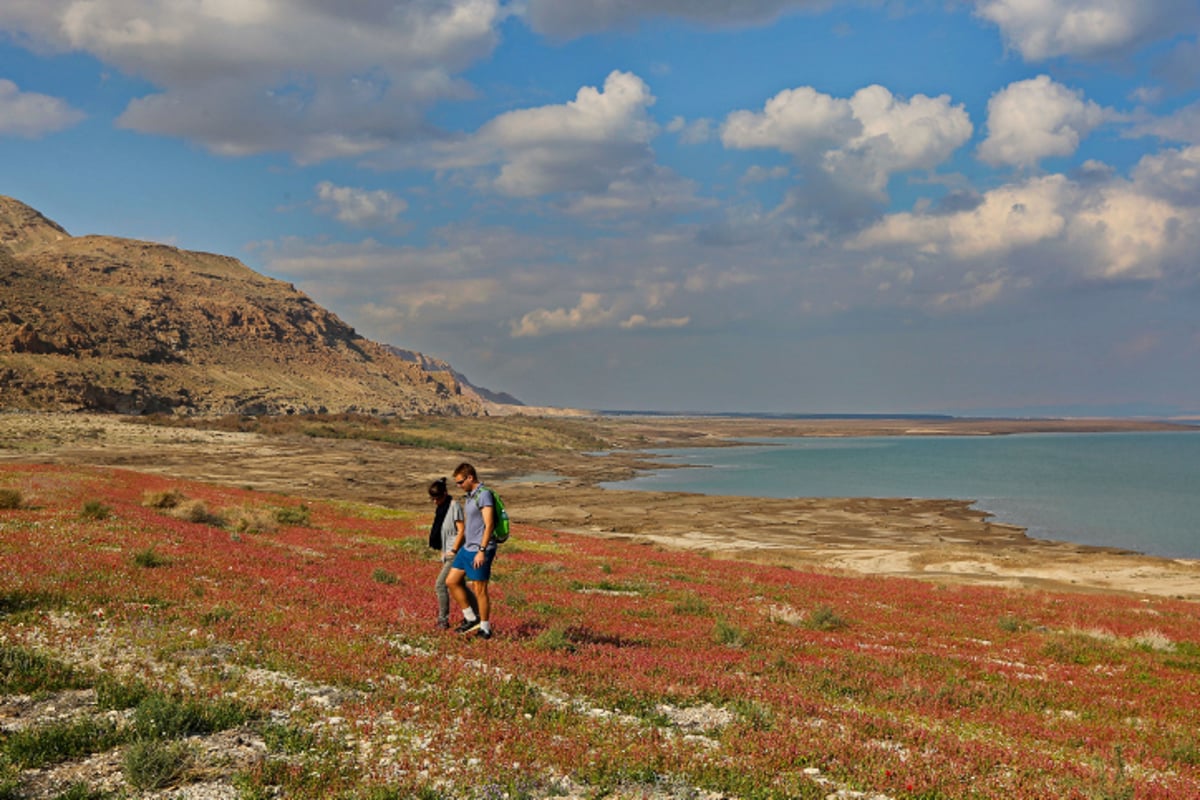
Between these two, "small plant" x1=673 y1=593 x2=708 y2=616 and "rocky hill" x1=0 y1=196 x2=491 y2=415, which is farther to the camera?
"rocky hill" x1=0 y1=196 x2=491 y2=415

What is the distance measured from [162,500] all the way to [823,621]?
26997mm

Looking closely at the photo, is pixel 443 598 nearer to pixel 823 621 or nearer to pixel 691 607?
pixel 691 607

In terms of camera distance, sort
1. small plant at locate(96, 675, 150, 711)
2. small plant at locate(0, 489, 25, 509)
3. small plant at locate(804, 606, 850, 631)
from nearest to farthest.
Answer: small plant at locate(96, 675, 150, 711) < small plant at locate(804, 606, 850, 631) < small plant at locate(0, 489, 25, 509)

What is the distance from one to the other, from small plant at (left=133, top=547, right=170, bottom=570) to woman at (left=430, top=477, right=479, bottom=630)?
794 centimetres

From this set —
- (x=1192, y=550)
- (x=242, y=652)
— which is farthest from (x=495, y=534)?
(x=1192, y=550)

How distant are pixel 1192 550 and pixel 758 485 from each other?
51.7 m

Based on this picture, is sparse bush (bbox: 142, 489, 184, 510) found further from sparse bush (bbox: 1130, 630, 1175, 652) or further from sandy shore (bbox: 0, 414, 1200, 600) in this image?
sparse bush (bbox: 1130, 630, 1175, 652)

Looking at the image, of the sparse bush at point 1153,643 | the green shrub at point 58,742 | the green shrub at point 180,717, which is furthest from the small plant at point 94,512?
the sparse bush at point 1153,643

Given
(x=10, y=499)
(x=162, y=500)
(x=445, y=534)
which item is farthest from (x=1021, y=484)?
(x=10, y=499)

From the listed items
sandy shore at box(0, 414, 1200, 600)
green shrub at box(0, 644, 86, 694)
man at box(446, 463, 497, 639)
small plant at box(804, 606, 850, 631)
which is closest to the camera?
green shrub at box(0, 644, 86, 694)

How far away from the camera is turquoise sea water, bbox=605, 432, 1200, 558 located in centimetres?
6650

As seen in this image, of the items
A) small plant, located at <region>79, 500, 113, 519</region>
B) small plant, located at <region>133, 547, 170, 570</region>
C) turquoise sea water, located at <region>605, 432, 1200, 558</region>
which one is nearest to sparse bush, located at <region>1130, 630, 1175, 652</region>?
small plant, located at <region>133, 547, 170, 570</region>

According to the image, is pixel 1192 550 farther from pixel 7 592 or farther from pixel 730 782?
pixel 7 592

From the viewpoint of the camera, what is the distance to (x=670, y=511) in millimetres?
71125
